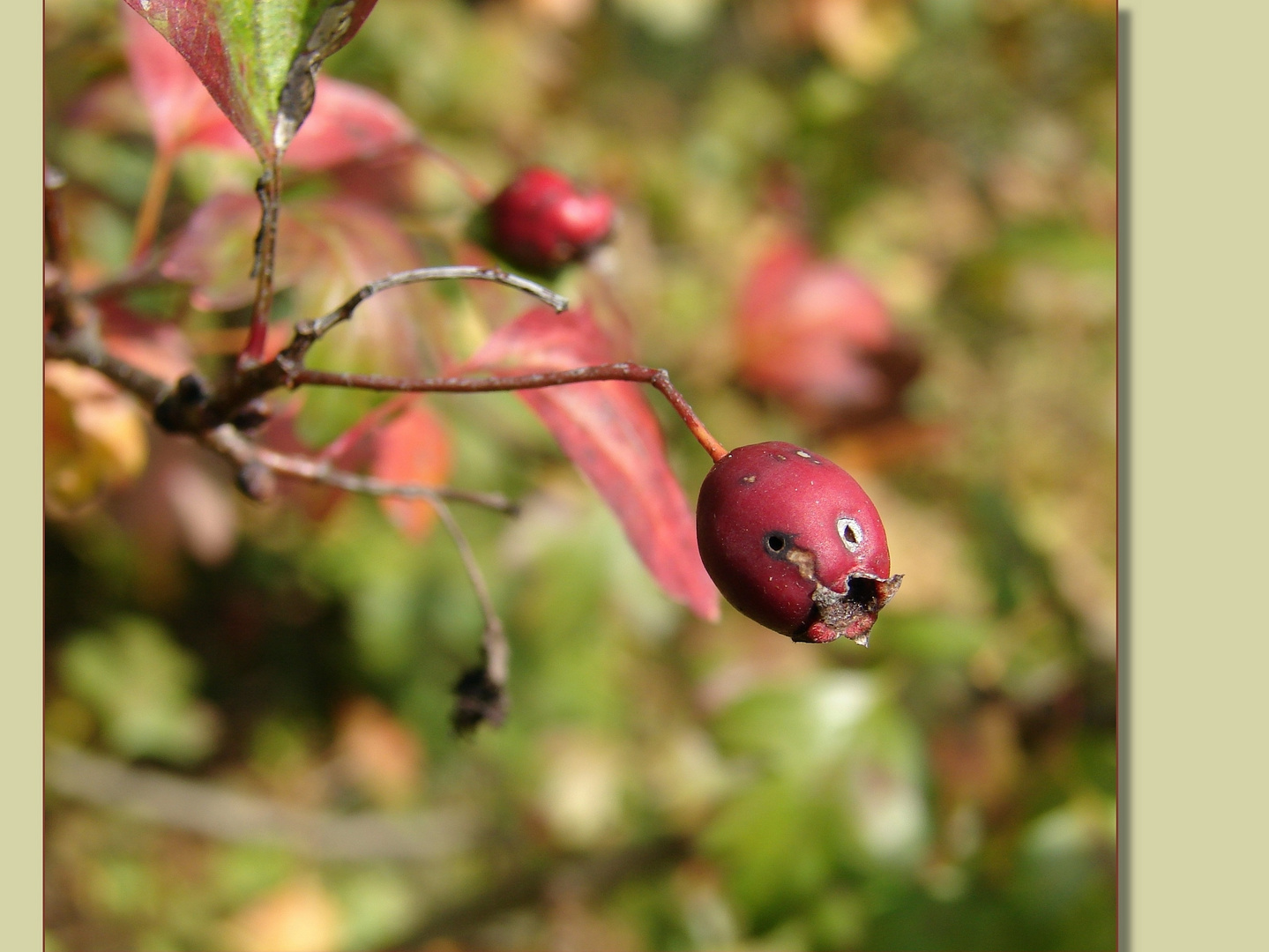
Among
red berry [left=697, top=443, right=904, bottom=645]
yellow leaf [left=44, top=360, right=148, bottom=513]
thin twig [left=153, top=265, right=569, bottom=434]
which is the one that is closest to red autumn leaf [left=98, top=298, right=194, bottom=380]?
yellow leaf [left=44, top=360, right=148, bottom=513]

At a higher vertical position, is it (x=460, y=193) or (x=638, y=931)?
(x=460, y=193)

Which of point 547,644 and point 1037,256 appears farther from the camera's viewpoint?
point 547,644

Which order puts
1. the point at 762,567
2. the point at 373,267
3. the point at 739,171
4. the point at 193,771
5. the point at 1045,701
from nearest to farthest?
the point at 762,567 → the point at 373,267 → the point at 1045,701 → the point at 193,771 → the point at 739,171

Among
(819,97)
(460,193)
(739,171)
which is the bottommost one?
(460,193)

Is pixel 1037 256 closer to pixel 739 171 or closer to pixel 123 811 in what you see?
pixel 739 171

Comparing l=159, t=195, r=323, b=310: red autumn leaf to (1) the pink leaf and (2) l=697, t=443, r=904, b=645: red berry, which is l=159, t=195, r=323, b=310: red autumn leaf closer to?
(1) the pink leaf

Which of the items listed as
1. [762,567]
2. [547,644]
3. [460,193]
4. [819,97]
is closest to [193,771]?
[547,644]

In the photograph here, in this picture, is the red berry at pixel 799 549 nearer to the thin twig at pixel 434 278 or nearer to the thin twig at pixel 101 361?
the thin twig at pixel 434 278
